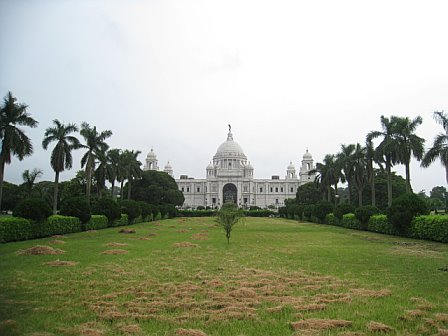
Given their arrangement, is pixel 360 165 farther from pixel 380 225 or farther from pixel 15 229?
pixel 15 229

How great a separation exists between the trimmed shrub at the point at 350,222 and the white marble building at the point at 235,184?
288 ft

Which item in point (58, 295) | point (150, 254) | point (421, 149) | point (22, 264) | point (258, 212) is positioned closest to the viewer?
point (58, 295)

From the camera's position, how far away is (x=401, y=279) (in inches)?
449

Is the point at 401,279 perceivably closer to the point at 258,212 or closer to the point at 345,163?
the point at 345,163

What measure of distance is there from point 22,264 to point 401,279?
492 inches

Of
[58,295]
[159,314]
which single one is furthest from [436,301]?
[58,295]

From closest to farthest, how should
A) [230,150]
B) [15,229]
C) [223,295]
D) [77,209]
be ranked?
[223,295] < [15,229] < [77,209] < [230,150]

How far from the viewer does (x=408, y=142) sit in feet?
115

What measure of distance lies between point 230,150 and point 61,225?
108 meters

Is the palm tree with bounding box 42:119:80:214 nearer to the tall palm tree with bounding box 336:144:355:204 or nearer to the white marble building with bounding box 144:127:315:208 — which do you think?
Result: the tall palm tree with bounding box 336:144:355:204

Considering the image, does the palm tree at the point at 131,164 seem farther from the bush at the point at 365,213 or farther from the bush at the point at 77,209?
the bush at the point at 365,213

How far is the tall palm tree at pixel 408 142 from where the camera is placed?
114ft

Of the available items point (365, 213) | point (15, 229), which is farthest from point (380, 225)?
point (15, 229)

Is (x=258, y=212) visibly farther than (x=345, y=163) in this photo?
Yes
